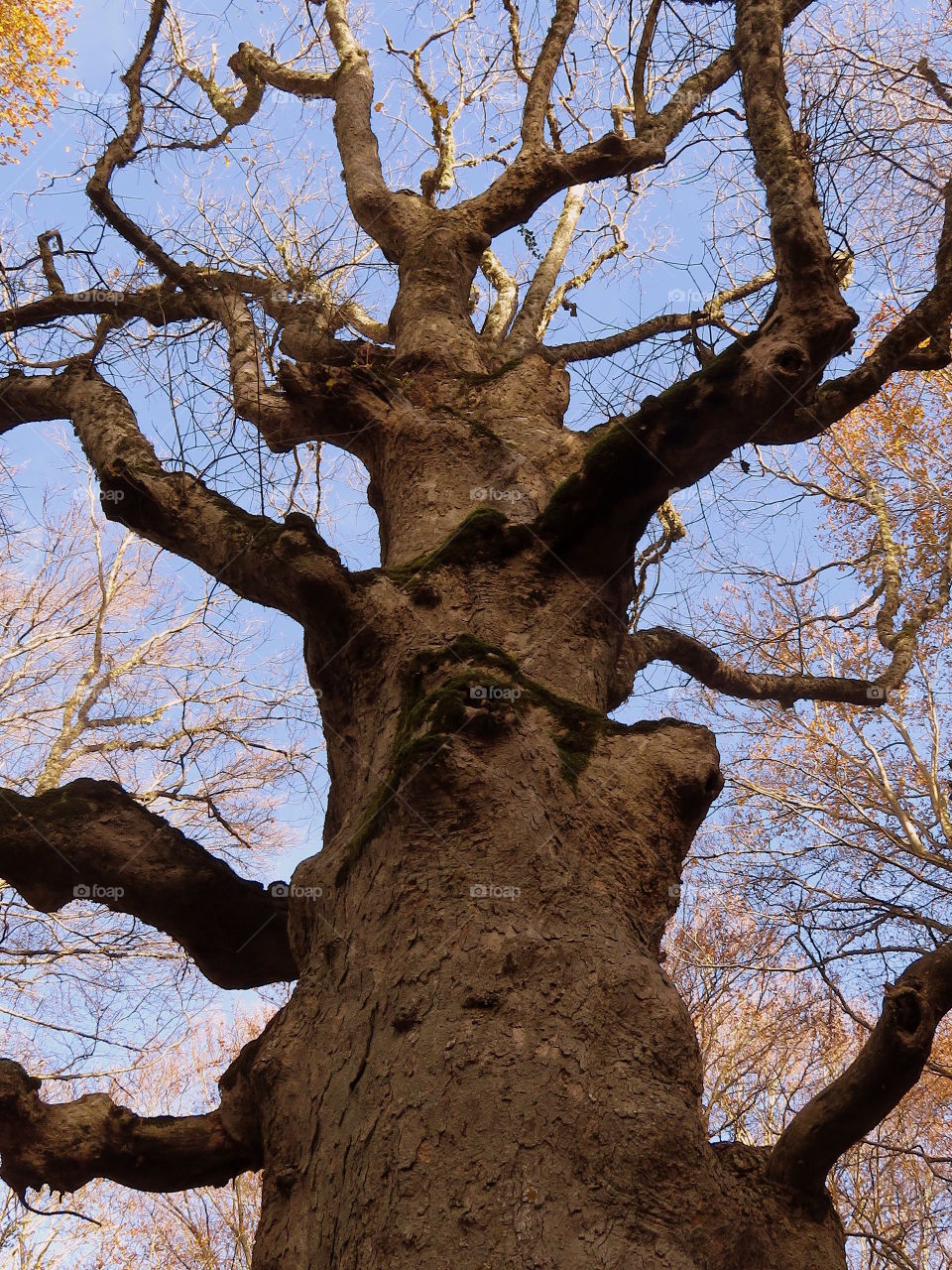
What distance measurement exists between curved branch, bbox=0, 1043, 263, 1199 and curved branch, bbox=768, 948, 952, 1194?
1.29 meters

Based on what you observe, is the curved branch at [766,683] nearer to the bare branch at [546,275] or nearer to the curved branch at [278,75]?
the bare branch at [546,275]

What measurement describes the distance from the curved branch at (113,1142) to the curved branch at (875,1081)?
129 centimetres

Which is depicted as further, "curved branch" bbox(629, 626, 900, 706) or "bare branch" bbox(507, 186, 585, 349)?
"bare branch" bbox(507, 186, 585, 349)

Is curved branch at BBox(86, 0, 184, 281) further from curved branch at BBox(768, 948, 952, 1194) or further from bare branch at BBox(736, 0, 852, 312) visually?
curved branch at BBox(768, 948, 952, 1194)

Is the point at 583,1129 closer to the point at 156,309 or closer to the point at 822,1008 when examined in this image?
the point at 156,309

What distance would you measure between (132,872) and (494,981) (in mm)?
1393

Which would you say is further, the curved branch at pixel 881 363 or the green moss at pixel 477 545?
the curved branch at pixel 881 363

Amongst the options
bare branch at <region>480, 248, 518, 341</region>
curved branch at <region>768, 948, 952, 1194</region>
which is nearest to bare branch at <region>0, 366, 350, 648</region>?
curved branch at <region>768, 948, 952, 1194</region>

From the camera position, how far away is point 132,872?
2.80m

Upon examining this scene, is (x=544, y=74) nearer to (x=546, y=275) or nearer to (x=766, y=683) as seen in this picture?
(x=546, y=275)

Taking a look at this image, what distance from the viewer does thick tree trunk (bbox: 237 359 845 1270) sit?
64.1 inches

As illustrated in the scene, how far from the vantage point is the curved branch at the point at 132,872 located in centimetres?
280

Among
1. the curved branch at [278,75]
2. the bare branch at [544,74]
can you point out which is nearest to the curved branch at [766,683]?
the bare branch at [544,74]

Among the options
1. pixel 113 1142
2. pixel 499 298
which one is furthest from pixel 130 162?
pixel 113 1142
